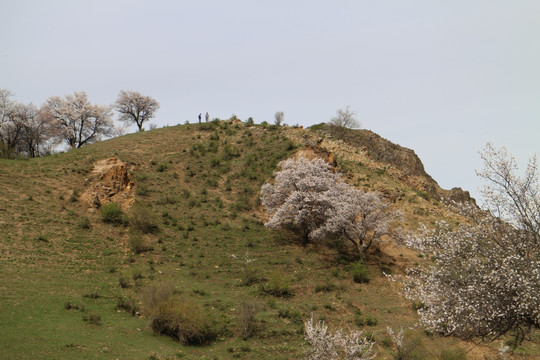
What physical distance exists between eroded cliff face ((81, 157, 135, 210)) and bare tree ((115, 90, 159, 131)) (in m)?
26.6

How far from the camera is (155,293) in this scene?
20125 mm

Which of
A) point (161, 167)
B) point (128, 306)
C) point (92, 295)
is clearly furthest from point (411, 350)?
point (161, 167)

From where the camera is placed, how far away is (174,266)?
90.6 ft

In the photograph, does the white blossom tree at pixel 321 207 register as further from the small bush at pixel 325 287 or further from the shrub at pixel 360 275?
the small bush at pixel 325 287

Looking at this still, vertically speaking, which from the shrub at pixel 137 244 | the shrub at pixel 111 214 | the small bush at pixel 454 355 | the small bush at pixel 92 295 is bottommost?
the small bush at pixel 454 355

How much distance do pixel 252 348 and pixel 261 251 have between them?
41.3 ft

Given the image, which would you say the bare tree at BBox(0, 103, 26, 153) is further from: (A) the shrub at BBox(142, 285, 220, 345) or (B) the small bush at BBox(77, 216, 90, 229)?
(A) the shrub at BBox(142, 285, 220, 345)

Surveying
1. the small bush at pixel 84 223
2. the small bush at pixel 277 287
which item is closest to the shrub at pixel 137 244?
the small bush at pixel 84 223

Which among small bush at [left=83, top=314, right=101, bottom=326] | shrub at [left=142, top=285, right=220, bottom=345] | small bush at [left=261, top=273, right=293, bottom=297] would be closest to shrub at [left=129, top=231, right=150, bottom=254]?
shrub at [left=142, top=285, right=220, bottom=345]

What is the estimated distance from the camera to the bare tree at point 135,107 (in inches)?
2404

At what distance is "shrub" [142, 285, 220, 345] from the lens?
18688 mm

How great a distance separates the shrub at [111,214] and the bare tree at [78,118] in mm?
27410

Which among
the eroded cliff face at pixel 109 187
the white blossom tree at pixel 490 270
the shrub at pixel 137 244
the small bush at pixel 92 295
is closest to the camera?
the white blossom tree at pixel 490 270

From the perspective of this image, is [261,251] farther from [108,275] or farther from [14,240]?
[14,240]
